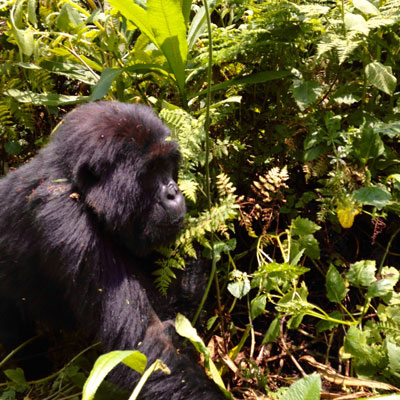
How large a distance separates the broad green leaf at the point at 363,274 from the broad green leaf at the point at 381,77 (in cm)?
77

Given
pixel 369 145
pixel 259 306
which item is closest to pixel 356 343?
pixel 259 306

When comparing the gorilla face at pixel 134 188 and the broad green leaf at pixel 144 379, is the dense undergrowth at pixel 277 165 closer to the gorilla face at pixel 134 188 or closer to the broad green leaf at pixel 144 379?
the gorilla face at pixel 134 188

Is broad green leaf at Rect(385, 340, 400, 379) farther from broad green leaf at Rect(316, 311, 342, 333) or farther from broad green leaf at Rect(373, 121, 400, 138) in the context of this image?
broad green leaf at Rect(373, 121, 400, 138)

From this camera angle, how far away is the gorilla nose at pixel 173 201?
212cm

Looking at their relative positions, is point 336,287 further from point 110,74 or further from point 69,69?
point 69,69

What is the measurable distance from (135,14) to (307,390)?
193 centimetres

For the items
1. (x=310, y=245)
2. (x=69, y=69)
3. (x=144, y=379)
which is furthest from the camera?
(x=69, y=69)

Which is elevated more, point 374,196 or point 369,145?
point 369,145

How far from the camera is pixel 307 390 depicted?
1283mm

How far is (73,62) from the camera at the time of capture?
289 centimetres

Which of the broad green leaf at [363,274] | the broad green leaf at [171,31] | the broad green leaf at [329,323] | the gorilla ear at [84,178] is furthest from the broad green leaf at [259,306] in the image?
the broad green leaf at [171,31]

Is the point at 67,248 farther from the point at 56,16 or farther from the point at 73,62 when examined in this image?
the point at 56,16

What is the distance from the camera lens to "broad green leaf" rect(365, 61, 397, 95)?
2.14 metres

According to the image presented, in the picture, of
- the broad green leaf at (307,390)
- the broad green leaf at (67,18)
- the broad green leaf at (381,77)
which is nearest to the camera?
the broad green leaf at (307,390)
